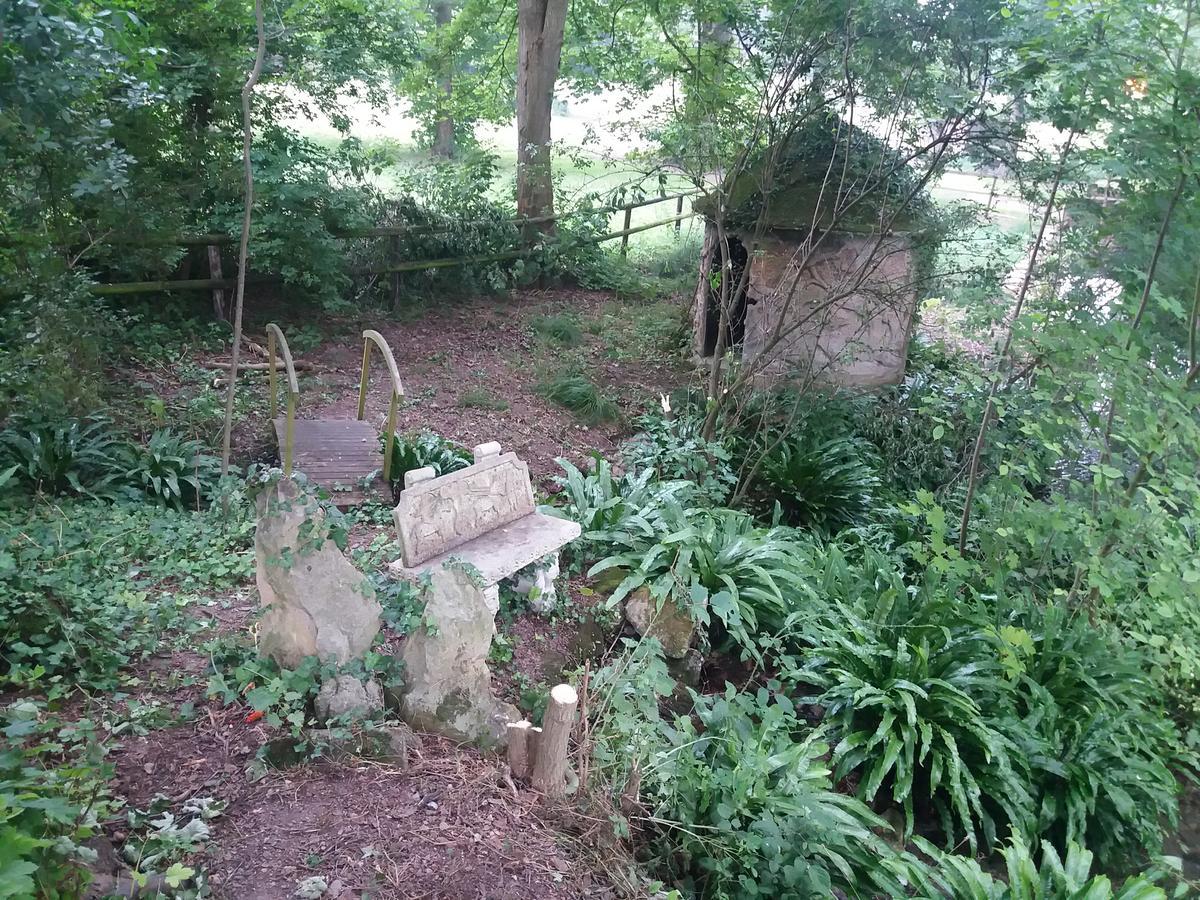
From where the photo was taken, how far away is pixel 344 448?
5.81 meters

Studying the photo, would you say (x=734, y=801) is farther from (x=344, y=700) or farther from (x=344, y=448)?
(x=344, y=448)

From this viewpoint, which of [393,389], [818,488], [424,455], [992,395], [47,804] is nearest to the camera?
[47,804]

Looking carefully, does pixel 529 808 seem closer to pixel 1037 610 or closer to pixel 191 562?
pixel 191 562

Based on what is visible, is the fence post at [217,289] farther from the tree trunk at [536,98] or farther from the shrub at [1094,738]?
the shrub at [1094,738]

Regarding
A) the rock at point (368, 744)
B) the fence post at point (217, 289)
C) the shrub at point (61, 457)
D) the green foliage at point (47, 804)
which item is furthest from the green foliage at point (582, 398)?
the green foliage at point (47, 804)

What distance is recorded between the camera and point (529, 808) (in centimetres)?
Result: 292

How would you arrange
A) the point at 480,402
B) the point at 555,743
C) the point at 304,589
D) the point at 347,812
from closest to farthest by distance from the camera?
the point at 347,812
the point at 555,743
the point at 304,589
the point at 480,402

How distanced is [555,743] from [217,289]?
6.88m

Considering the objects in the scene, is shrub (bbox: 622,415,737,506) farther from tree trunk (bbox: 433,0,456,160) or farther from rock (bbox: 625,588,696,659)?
tree trunk (bbox: 433,0,456,160)

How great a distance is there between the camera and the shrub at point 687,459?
6312 millimetres

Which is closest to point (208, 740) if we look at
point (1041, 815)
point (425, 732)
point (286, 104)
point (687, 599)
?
point (425, 732)

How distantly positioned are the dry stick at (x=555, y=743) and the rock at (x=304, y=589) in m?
0.80

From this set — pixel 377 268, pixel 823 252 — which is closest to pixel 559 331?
pixel 377 268

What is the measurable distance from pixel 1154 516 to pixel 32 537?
556 cm
